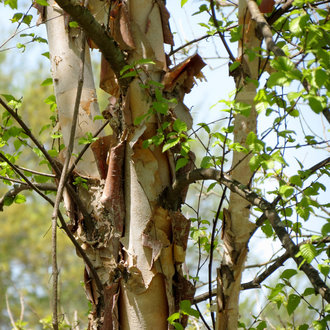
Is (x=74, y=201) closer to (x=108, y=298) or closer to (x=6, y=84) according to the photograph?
(x=108, y=298)

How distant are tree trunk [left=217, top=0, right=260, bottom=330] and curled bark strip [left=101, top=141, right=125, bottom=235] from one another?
36 cm

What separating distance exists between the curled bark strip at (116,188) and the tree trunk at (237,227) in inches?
14.2

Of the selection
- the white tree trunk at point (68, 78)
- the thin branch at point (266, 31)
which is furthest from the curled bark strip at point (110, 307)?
the thin branch at point (266, 31)

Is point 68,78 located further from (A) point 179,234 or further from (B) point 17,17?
(A) point 179,234

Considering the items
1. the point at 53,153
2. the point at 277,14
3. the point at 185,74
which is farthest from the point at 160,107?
the point at 53,153

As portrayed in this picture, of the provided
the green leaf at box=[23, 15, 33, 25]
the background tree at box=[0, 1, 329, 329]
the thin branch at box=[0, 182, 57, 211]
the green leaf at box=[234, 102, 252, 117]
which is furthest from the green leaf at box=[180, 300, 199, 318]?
the green leaf at box=[23, 15, 33, 25]

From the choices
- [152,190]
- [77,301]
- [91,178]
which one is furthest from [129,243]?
[77,301]

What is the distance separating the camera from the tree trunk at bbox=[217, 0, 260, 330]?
5.45 feet

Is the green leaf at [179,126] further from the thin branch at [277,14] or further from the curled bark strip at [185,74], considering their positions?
the thin branch at [277,14]

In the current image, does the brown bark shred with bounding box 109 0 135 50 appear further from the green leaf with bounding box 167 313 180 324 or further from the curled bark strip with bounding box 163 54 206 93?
the green leaf with bounding box 167 313 180 324

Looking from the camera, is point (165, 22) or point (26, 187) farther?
point (26, 187)

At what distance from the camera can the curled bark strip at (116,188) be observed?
69.8 inches

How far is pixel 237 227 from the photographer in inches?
65.7

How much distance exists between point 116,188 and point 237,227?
433mm
